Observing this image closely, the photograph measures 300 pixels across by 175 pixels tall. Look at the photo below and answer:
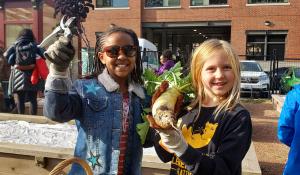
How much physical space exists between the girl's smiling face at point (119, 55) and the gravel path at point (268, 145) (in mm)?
3388

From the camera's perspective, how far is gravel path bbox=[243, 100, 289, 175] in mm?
4941

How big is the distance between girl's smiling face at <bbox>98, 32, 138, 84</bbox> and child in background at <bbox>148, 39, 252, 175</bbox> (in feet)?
1.07

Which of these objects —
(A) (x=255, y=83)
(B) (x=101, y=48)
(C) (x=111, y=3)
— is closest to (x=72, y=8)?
(B) (x=101, y=48)

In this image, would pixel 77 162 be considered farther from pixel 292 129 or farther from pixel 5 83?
pixel 5 83

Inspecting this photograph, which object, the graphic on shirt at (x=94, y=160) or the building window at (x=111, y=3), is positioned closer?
the graphic on shirt at (x=94, y=160)

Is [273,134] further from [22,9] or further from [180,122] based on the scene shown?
[22,9]

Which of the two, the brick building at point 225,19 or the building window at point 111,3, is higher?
the building window at point 111,3

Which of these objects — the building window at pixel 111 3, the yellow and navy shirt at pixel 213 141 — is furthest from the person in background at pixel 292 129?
the building window at pixel 111 3

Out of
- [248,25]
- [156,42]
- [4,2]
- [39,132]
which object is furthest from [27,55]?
[156,42]

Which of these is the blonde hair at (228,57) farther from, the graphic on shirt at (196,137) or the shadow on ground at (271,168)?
the shadow on ground at (271,168)

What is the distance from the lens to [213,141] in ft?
5.26

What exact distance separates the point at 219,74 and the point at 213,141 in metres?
0.30

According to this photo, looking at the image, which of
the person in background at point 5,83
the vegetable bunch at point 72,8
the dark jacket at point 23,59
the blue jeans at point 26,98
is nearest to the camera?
the vegetable bunch at point 72,8

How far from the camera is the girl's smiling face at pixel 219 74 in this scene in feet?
5.41
